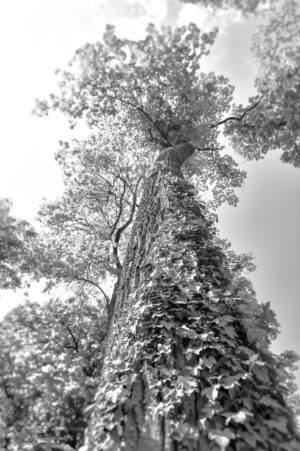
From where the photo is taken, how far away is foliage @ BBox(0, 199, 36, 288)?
25.8 feet

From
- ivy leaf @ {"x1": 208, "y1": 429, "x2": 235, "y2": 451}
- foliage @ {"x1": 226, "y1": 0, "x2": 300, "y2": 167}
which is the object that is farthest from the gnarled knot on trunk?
ivy leaf @ {"x1": 208, "y1": 429, "x2": 235, "y2": 451}

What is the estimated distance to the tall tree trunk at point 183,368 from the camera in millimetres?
2377

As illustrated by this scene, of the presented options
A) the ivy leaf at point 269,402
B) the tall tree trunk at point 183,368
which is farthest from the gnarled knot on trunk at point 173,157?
the ivy leaf at point 269,402

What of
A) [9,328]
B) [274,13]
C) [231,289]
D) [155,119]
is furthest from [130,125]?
[9,328]

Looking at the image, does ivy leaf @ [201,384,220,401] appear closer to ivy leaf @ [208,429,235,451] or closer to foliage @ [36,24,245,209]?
ivy leaf @ [208,429,235,451]

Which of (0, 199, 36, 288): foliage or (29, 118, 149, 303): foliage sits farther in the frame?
(29, 118, 149, 303): foliage

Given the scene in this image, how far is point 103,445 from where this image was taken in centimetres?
229

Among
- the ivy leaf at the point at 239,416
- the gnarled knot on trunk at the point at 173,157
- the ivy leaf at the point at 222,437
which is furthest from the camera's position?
the gnarled knot on trunk at the point at 173,157

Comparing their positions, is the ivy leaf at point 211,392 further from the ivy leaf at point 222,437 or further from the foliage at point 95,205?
the foliage at point 95,205

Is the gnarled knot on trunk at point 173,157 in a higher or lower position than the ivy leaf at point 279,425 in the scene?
higher

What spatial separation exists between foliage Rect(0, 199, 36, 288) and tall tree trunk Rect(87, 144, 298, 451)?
4530mm

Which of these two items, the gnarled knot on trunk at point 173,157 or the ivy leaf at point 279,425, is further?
the gnarled knot on trunk at point 173,157

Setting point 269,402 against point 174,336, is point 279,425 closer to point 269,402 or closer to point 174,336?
point 269,402

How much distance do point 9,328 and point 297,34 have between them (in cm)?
424
